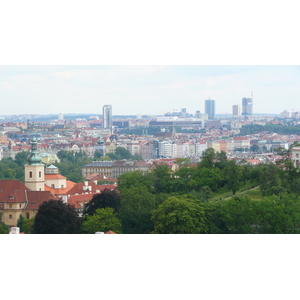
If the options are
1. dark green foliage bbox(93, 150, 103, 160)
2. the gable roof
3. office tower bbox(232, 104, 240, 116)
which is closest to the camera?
the gable roof

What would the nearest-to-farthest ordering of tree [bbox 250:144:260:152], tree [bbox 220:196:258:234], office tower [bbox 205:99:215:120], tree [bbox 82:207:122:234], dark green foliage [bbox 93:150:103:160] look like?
tree [bbox 220:196:258:234] < tree [bbox 82:207:122:234] < dark green foliage [bbox 93:150:103:160] < tree [bbox 250:144:260:152] < office tower [bbox 205:99:215:120]

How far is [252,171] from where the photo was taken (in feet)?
54.3

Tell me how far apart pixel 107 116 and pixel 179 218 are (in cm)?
4057

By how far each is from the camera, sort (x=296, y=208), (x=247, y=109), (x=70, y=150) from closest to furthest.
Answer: (x=296, y=208) → (x=70, y=150) → (x=247, y=109)

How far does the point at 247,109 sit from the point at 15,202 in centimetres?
4655

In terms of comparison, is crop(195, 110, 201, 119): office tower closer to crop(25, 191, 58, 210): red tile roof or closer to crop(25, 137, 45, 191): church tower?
crop(25, 137, 45, 191): church tower

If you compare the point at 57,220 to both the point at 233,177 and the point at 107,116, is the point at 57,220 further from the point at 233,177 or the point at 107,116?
the point at 107,116

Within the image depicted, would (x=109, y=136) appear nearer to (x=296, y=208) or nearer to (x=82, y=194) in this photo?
(x=82, y=194)

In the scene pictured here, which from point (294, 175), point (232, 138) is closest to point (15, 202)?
point (294, 175)

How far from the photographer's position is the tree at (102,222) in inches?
485

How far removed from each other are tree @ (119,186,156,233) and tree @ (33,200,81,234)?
960 mm

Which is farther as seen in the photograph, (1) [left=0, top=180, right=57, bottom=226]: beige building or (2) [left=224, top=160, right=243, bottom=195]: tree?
(2) [left=224, top=160, right=243, bottom=195]: tree

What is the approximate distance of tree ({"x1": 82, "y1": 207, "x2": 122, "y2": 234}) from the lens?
40.4ft

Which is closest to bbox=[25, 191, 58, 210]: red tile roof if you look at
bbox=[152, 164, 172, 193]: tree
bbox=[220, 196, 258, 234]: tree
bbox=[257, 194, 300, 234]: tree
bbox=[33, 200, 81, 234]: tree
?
bbox=[152, 164, 172, 193]: tree
